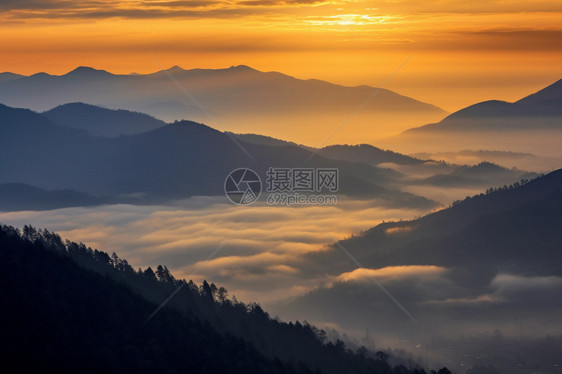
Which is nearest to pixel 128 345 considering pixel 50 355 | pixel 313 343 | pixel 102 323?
pixel 102 323

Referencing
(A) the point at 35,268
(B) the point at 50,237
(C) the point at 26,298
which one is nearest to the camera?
(C) the point at 26,298

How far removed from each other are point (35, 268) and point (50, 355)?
17.6m

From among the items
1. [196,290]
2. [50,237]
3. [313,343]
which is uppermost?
[50,237]

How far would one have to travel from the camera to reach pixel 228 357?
369ft

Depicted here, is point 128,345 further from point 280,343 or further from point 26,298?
point 280,343

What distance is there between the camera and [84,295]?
111m

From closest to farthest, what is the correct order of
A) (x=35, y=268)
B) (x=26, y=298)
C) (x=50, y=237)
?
(x=26, y=298) < (x=35, y=268) < (x=50, y=237)

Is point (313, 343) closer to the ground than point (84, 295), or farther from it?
closer to the ground

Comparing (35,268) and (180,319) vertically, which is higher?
(35,268)

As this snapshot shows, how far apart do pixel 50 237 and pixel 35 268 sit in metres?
22.0

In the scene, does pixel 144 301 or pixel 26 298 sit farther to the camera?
pixel 144 301

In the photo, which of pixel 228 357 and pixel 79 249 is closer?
pixel 228 357

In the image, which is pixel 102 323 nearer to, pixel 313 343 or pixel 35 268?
pixel 35 268

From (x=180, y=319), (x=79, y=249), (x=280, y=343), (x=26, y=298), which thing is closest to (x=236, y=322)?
(x=280, y=343)
